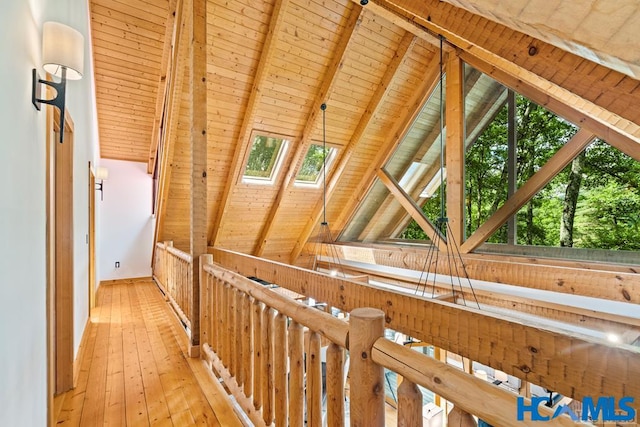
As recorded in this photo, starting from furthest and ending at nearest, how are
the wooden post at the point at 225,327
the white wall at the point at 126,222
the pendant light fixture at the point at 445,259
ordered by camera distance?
1. the white wall at the point at 126,222
2. the pendant light fixture at the point at 445,259
3. the wooden post at the point at 225,327

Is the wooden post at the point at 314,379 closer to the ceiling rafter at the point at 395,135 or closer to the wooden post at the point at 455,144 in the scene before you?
the wooden post at the point at 455,144

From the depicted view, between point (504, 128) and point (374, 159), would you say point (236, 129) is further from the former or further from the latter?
point (504, 128)

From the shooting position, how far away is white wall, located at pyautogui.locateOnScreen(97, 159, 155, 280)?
6.48 metres

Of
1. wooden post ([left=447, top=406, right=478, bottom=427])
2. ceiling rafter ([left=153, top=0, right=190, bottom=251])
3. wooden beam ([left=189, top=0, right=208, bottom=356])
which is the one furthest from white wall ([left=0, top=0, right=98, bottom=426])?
ceiling rafter ([left=153, top=0, right=190, bottom=251])

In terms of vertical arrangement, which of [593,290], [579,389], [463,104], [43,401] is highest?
[463,104]

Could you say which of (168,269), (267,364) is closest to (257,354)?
(267,364)

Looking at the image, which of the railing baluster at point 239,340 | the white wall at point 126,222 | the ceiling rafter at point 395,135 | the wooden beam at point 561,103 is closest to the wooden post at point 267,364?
the railing baluster at point 239,340

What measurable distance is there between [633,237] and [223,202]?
194 inches

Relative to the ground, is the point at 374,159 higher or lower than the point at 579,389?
higher

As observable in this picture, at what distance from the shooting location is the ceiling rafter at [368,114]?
13.9 feet

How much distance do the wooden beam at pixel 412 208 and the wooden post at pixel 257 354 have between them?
128 inches

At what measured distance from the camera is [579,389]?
32.2 inches

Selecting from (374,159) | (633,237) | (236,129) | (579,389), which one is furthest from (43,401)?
(374,159)

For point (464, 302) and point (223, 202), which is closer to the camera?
point (464, 302)
